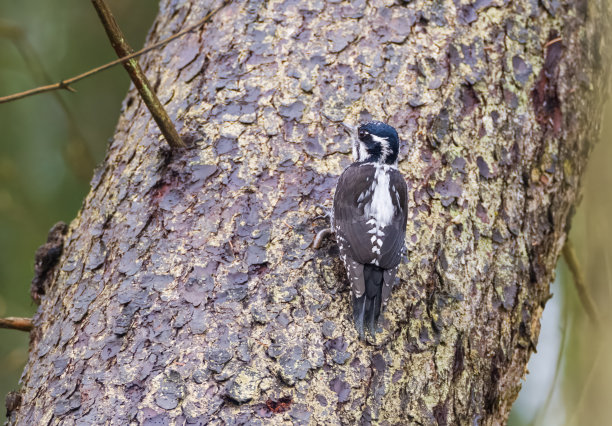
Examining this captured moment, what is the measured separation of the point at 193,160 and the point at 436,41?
4.61 ft

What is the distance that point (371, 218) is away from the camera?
3.39 m

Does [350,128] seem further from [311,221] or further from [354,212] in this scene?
[311,221]

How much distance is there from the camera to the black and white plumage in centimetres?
288

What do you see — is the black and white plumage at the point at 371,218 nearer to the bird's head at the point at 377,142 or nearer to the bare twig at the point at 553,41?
the bird's head at the point at 377,142

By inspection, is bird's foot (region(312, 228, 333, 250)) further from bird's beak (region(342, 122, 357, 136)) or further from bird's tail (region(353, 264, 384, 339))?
bird's beak (region(342, 122, 357, 136))

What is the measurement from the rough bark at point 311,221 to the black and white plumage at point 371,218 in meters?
0.08

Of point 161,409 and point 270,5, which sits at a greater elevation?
point 270,5

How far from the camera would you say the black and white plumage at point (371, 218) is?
9.45 feet

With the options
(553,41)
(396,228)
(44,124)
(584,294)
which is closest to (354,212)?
(396,228)

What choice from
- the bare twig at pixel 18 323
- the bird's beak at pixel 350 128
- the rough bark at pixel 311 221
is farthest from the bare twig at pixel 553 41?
the bare twig at pixel 18 323

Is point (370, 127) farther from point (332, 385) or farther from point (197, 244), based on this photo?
point (332, 385)

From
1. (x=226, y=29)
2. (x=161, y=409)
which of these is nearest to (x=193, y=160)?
(x=226, y=29)

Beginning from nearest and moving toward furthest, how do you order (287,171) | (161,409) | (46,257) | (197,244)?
1. (161,409)
2. (197,244)
3. (287,171)
4. (46,257)

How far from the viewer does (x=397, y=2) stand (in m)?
3.55
